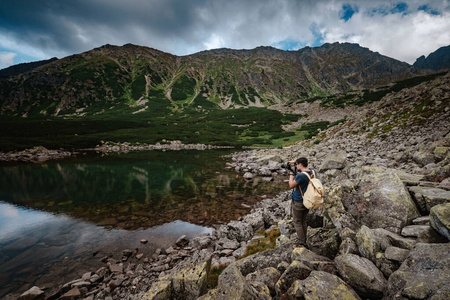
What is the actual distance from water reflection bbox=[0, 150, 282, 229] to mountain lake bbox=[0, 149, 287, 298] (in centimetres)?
8

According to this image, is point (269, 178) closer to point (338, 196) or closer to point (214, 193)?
point (214, 193)

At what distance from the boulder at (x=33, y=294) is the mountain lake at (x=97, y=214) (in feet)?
2.16

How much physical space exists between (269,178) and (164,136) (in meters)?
69.2

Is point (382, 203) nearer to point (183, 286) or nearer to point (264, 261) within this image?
point (264, 261)

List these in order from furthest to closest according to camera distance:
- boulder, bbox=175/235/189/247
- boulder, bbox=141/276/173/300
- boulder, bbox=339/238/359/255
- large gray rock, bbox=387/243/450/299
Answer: boulder, bbox=175/235/189/247 → boulder, bbox=141/276/173/300 → boulder, bbox=339/238/359/255 → large gray rock, bbox=387/243/450/299

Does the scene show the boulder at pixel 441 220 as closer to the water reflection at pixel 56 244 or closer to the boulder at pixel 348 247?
the boulder at pixel 348 247

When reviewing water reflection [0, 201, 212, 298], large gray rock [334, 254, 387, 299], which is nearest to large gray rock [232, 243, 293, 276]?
large gray rock [334, 254, 387, 299]

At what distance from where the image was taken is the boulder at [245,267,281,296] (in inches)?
219

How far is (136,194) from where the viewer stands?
22.5 metres

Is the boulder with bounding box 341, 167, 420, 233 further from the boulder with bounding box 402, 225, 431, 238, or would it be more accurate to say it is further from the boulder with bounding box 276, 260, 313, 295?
the boulder with bounding box 276, 260, 313, 295

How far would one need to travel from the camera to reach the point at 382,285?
4.27 meters

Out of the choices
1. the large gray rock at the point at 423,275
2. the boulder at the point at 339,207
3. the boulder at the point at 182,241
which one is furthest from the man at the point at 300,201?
the boulder at the point at 182,241

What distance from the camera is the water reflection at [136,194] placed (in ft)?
56.1

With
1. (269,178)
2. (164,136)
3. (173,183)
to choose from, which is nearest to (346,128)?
(269,178)
